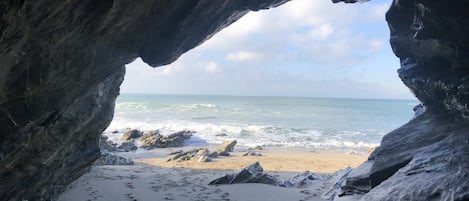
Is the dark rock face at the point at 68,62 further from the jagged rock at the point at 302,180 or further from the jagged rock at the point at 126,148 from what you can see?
the jagged rock at the point at 126,148

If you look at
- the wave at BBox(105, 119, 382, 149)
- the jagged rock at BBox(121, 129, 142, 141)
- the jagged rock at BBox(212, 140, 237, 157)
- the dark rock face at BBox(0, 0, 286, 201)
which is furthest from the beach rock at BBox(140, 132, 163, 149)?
the dark rock face at BBox(0, 0, 286, 201)

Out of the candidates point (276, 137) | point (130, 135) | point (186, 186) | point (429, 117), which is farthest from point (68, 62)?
point (276, 137)

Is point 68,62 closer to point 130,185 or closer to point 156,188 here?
point 156,188

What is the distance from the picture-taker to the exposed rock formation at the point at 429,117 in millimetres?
6354

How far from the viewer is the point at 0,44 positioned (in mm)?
4012

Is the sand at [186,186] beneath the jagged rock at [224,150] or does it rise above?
Result: above

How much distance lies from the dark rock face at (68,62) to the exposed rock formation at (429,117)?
11.5 feet

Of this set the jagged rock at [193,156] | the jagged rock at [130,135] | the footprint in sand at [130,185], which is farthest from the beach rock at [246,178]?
the jagged rock at [130,135]

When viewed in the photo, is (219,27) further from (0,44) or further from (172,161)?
(172,161)

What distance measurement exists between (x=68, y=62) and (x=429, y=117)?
863 cm

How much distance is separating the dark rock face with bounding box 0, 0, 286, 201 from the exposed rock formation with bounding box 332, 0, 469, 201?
138 inches

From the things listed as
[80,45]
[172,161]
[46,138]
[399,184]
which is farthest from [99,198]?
[172,161]

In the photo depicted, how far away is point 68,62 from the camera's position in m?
6.05

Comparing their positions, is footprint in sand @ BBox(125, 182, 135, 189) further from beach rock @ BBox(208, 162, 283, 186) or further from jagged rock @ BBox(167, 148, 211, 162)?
jagged rock @ BBox(167, 148, 211, 162)
